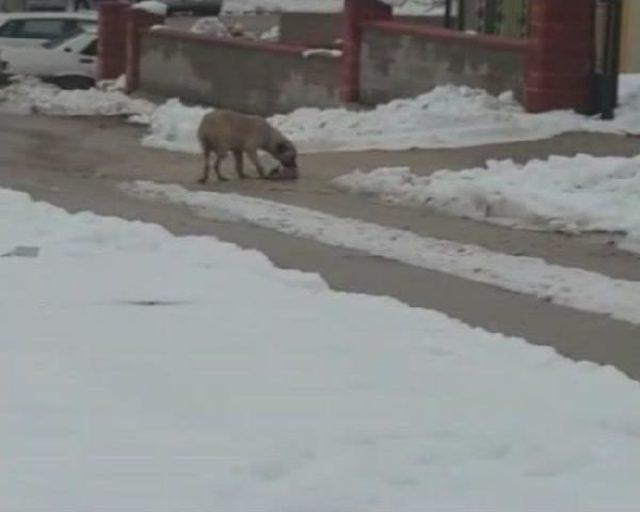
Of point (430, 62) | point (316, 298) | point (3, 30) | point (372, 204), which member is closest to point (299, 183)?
point (372, 204)

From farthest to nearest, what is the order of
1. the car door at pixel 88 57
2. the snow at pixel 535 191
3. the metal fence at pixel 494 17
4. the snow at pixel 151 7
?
the car door at pixel 88 57
the snow at pixel 151 7
the metal fence at pixel 494 17
the snow at pixel 535 191

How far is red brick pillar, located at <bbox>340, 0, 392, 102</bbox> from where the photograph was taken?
79.6 ft

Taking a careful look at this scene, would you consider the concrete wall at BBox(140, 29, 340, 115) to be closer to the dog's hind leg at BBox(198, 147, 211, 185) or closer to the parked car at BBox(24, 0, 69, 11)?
the dog's hind leg at BBox(198, 147, 211, 185)

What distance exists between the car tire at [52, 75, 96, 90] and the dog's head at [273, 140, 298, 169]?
1575cm

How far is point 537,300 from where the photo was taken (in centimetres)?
1091

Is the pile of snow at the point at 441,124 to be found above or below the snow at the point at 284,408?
below

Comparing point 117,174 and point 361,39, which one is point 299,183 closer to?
point 117,174

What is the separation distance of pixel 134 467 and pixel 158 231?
6845 millimetres

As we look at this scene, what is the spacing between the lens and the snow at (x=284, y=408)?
17.7 feet

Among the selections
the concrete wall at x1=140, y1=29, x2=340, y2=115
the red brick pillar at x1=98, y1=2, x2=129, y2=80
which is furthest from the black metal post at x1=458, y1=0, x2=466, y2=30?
the red brick pillar at x1=98, y1=2, x2=129, y2=80

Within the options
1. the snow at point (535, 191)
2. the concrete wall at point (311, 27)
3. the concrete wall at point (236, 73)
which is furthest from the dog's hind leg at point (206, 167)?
the concrete wall at point (311, 27)

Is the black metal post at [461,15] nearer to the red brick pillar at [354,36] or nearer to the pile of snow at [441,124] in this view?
the red brick pillar at [354,36]

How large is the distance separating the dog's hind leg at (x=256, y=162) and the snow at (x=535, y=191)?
2.90 ft

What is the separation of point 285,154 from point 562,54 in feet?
15.0
